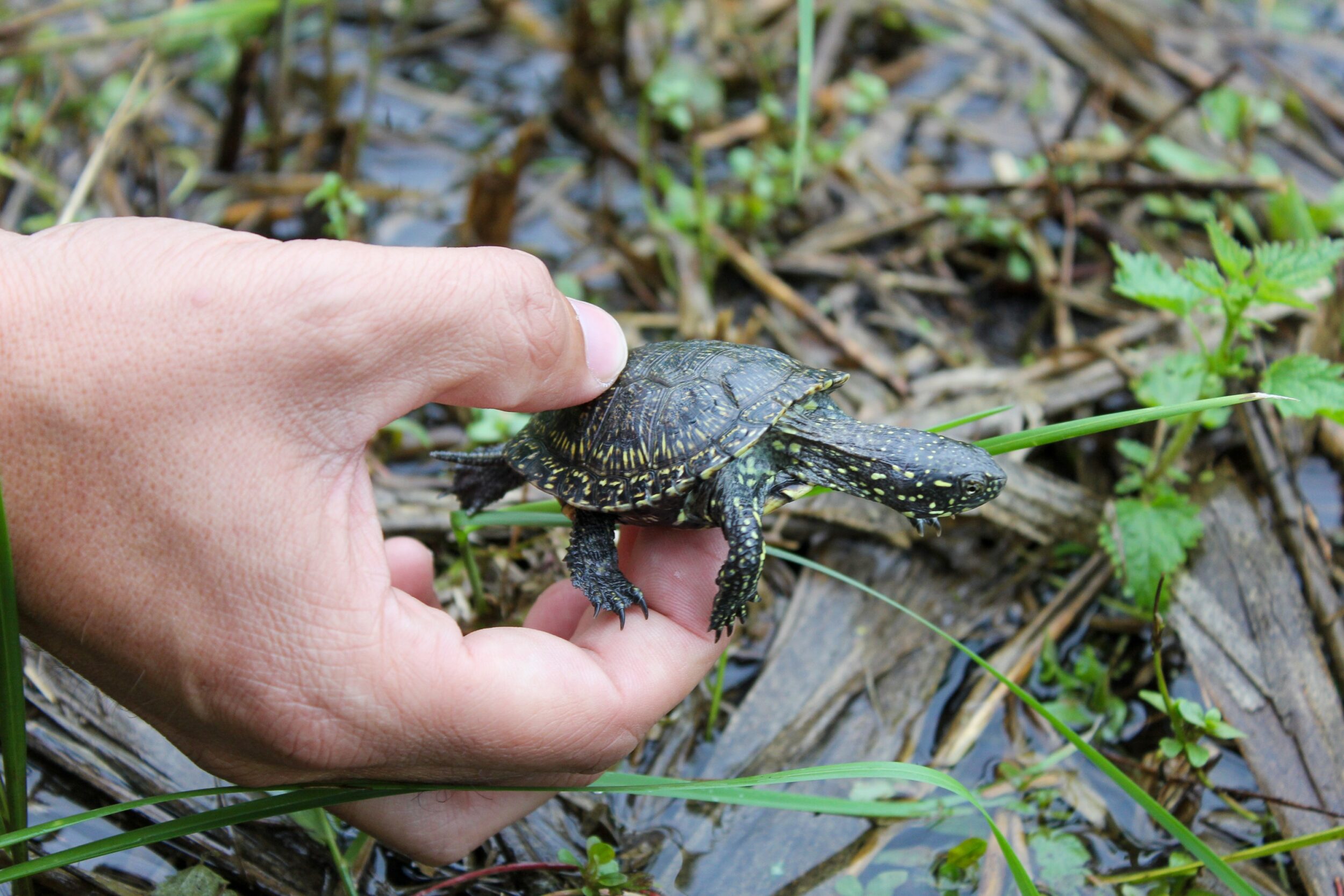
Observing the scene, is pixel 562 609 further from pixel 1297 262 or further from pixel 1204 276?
pixel 1297 262

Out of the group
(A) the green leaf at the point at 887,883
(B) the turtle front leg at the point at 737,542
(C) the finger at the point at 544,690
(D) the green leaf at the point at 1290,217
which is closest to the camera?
(C) the finger at the point at 544,690

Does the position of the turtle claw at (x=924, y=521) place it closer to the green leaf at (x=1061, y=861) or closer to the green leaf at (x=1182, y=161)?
the green leaf at (x=1061, y=861)

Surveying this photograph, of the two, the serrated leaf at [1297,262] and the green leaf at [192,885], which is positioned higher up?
the serrated leaf at [1297,262]

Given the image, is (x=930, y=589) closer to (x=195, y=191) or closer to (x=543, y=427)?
(x=543, y=427)

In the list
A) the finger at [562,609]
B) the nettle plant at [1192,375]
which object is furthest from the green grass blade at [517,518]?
the nettle plant at [1192,375]

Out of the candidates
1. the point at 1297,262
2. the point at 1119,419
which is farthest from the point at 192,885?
the point at 1297,262

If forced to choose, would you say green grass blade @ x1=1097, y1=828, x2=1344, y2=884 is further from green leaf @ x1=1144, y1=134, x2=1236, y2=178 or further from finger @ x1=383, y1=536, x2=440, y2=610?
green leaf @ x1=1144, y1=134, x2=1236, y2=178
